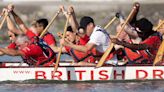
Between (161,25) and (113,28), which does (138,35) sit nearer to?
(161,25)

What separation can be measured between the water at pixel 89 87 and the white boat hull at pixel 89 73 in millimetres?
172

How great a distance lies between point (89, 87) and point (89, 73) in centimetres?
54

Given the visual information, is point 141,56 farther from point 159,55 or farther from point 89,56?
point 89,56

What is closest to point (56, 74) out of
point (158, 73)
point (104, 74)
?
point (104, 74)

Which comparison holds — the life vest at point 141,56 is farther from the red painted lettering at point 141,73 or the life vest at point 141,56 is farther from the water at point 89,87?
the water at point 89,87

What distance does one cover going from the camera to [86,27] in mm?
17078

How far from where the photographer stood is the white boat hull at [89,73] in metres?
16.7

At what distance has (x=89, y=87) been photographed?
1631 centimetres

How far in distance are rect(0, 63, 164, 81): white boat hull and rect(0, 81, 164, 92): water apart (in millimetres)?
172

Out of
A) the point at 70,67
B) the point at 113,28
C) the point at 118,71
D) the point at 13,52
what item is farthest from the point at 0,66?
the point at 113,28

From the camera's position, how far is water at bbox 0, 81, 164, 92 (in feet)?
52.5

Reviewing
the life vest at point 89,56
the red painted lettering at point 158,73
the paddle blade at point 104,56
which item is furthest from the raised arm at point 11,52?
the red painted lettering at point 158,73

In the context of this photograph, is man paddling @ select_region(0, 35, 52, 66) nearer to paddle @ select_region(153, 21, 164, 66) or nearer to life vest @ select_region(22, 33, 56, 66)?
life vest @ select_region(22, 33, 56, 66)

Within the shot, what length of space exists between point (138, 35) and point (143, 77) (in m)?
1.05
